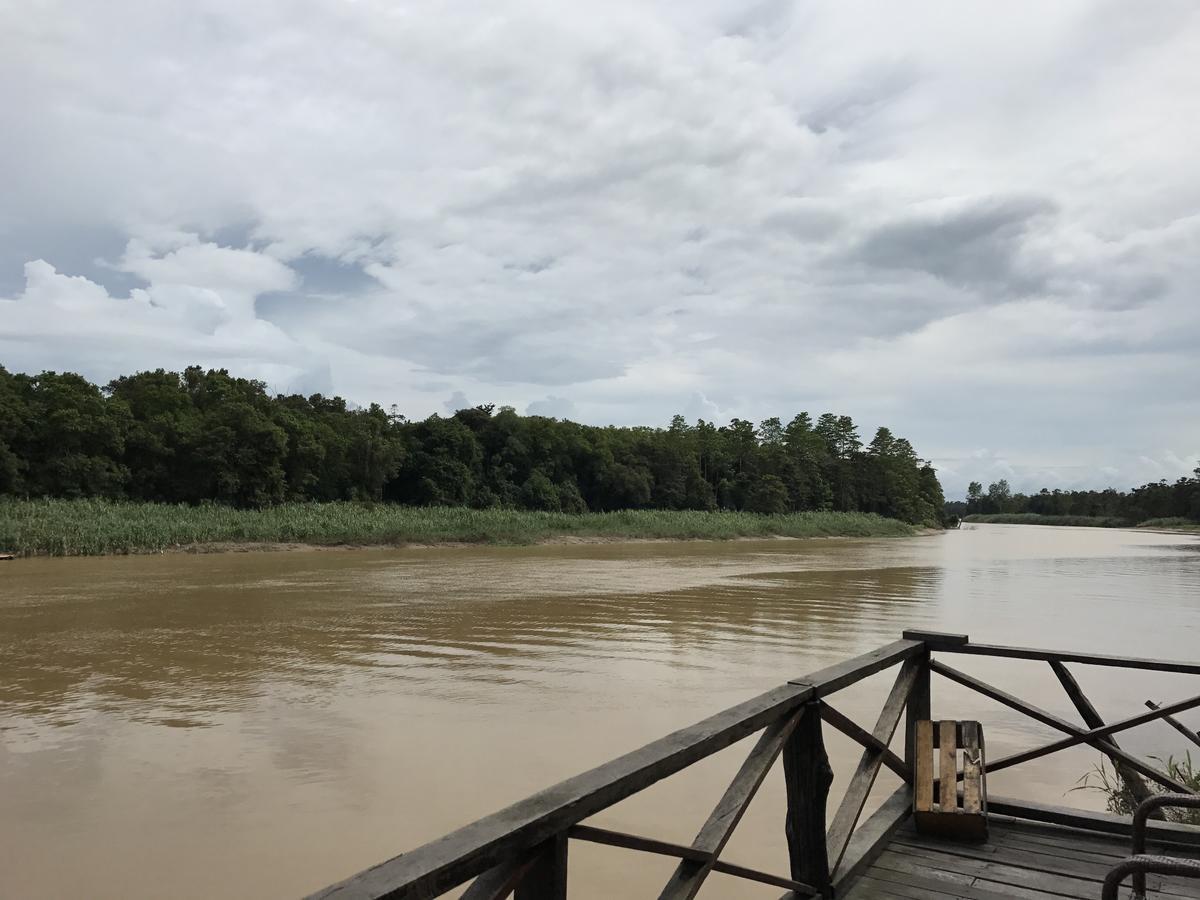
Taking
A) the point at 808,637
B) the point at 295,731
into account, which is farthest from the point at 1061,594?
the point at 295,731

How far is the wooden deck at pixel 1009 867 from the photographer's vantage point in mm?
3275

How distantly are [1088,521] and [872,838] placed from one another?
12178 cm

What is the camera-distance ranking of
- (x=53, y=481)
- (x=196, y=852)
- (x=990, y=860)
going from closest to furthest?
(x=990, y=860) → (x=196, y=852) → (x=53, y=481)

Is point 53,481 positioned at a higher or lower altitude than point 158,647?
higher

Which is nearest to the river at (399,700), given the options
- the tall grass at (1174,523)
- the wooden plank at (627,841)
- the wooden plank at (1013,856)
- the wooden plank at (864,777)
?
the wooden plank at (1013,856)

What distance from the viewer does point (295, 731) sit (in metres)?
7.39

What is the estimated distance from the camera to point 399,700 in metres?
8.55

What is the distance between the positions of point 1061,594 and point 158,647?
18.7 metres

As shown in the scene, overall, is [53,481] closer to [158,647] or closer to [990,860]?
[158,647]

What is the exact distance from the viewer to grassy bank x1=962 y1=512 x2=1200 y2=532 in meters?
83.8

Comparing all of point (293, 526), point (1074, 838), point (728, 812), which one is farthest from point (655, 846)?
point (293, 526)

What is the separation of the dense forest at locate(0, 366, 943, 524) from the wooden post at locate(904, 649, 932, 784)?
38649 millimetres

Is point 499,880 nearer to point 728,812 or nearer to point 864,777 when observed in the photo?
point 728,812

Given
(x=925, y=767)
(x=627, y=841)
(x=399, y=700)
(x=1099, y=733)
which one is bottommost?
(x=399, y=700)
